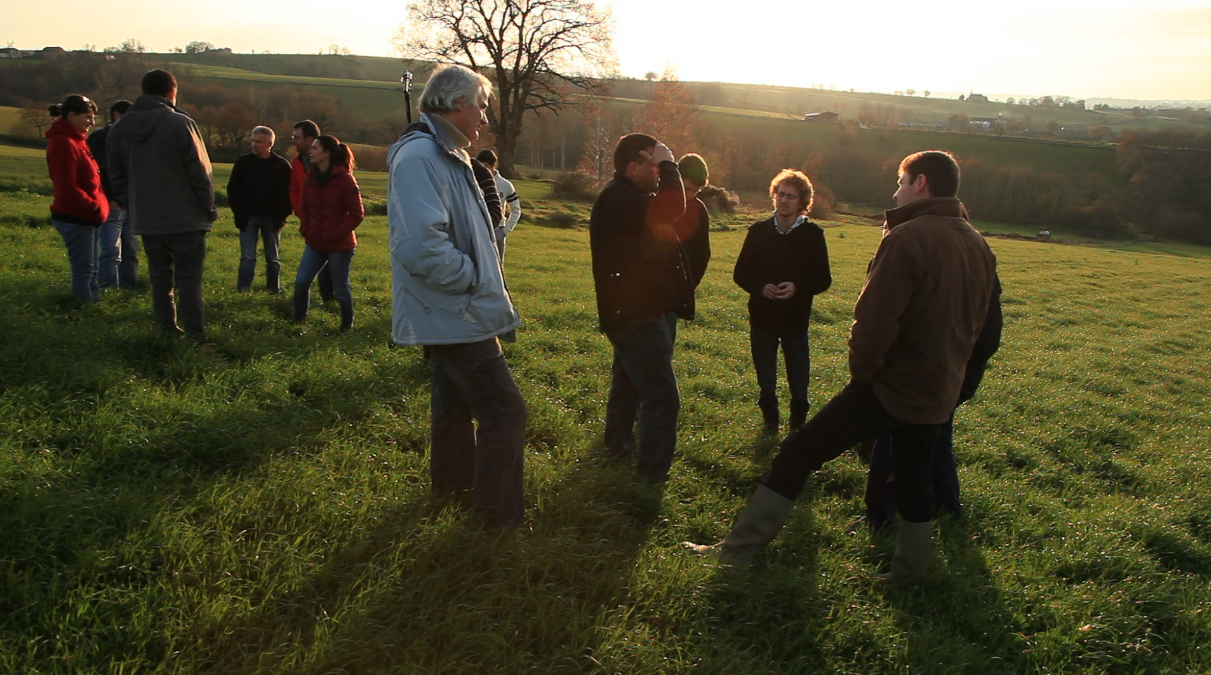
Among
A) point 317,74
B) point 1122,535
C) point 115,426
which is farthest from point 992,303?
point 317,74

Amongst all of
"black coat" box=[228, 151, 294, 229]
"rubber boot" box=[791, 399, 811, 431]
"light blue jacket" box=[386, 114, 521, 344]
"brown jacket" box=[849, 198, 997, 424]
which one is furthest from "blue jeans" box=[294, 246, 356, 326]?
"brown jacket" box=[849, 198, 997, 424]

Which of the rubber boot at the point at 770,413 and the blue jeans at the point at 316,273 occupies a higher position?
the blue jeans at the point at 316,273

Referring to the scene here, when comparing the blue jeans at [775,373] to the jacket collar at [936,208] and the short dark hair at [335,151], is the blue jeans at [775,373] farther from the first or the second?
Answer: the short dark hair at [335,151]

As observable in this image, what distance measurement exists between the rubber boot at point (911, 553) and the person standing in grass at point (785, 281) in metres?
2.38

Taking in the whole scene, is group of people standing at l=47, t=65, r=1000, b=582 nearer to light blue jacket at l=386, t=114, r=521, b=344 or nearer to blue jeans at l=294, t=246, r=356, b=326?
light blue jacket at l=386, t=114, r=521, b=344

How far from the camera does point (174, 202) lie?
18.6 feet

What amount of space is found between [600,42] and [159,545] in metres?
38.1

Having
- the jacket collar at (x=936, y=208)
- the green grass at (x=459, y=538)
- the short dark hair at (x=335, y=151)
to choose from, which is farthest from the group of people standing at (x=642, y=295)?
the short dark hair at (x=335, y=151)

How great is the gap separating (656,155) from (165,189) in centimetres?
415

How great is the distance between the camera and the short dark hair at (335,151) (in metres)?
7.36

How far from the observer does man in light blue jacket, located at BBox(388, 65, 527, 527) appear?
3080 mm

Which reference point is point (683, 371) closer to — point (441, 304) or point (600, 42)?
point (441, 304)

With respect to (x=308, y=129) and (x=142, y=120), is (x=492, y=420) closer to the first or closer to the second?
(x=142, y=120)

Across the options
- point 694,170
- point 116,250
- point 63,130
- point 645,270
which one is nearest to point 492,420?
point 645,270
